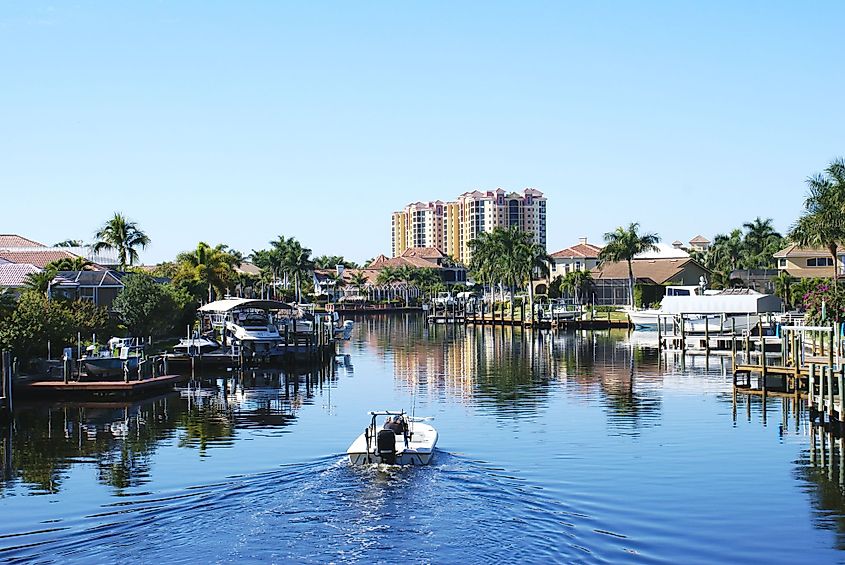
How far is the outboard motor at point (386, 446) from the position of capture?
90.0 ft

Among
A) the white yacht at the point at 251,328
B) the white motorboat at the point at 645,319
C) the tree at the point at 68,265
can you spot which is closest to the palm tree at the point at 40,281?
the tree at the point at 68,265

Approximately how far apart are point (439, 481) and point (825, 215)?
58104 millimetres

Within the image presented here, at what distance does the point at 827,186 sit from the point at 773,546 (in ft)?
212

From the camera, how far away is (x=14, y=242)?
351ft

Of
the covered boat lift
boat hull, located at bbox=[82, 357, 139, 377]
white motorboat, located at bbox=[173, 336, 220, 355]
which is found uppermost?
the covered boat lift

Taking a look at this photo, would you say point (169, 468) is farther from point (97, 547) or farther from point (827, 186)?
point (827, 186)

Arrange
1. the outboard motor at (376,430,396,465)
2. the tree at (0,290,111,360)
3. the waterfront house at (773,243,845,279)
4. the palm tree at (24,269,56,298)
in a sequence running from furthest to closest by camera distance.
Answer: the waterfront house at (773,243,845,279), the palm tree at (24,269,56,298), the tree at (0,290,111,360), the outboard motor at (376,430,396,465)

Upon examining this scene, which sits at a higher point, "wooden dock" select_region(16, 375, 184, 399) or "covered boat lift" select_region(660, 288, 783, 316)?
"covered boat lift" select_region(660, 288, 783, 316)

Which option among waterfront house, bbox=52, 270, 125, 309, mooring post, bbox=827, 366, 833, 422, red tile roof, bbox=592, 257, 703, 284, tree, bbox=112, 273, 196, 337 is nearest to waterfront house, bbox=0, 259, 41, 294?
waterfront house, bbox=52, 270, 125, 309

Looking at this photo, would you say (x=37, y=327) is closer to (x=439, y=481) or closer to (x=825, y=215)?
(x=439, y=481)

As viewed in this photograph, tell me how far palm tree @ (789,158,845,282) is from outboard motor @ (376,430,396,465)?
53716mm

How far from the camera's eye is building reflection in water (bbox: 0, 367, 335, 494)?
99.2 feet

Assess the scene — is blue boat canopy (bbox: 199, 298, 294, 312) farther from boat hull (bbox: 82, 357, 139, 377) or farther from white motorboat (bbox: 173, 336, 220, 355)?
boat hull (bbox: 82, 357, 139, 377)

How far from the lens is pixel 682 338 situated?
244ft
